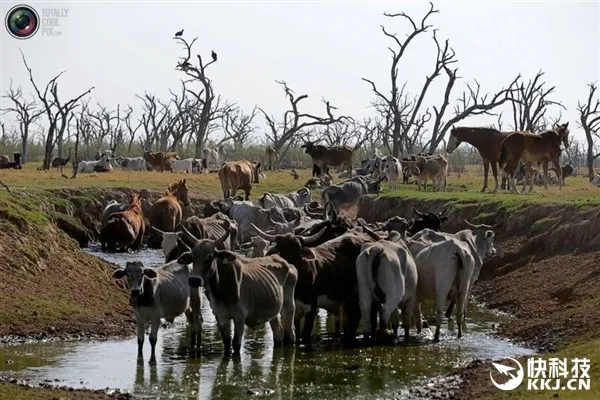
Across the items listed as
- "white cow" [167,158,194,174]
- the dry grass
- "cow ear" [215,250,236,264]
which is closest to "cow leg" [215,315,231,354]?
"cow ear" [215,250,236,264]

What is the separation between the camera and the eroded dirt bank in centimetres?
1455

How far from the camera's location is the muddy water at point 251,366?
40.1ft

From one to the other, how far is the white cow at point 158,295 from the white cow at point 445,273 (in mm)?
3646

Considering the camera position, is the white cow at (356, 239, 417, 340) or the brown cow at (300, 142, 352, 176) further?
the brown cow at (300, 142, 352, 176)

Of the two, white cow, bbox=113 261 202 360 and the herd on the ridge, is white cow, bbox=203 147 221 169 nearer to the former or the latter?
the herd on the ridge

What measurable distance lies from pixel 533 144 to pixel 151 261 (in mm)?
11930

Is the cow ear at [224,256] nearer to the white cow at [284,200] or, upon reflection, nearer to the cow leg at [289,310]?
the cow leg at [289,310]

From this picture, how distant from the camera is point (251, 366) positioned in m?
13.6

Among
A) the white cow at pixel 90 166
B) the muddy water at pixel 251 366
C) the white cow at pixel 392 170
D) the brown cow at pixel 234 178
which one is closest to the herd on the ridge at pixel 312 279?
the muddy water at pixel 251 366

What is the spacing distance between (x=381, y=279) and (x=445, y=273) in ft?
4.00

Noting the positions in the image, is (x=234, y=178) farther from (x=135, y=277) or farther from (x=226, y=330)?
(x=135, y=277)

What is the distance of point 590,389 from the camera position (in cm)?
1035

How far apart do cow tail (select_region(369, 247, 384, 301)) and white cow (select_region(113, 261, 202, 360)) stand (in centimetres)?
256

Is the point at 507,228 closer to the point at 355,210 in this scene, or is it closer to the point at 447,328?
the point at 447,328
